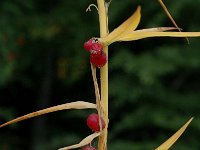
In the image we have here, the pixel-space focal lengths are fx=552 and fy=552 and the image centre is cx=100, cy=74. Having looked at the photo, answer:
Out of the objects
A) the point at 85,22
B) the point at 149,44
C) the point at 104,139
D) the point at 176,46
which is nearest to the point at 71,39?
the point at 85,22

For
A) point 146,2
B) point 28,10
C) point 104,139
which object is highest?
point 28,10

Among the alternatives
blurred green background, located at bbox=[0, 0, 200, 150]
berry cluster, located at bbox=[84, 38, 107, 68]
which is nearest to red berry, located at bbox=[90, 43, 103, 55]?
berry cluster, located at bbox=[84, 38, 107, 68]

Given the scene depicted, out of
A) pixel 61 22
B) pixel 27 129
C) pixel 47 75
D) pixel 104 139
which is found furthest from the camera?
pixel 27 129

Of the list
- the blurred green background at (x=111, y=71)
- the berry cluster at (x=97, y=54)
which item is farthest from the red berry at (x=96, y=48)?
the blurred green background at (x=111, y=71)

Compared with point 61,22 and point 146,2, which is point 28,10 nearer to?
point 61,22

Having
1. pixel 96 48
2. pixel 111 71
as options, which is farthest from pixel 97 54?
pixel 111 71

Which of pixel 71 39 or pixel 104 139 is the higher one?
pixel 71 39

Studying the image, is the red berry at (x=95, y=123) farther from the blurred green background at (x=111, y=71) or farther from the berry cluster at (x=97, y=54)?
the blurred green background at (x=111, y=71)

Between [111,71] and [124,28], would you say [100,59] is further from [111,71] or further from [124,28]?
[111,71]
